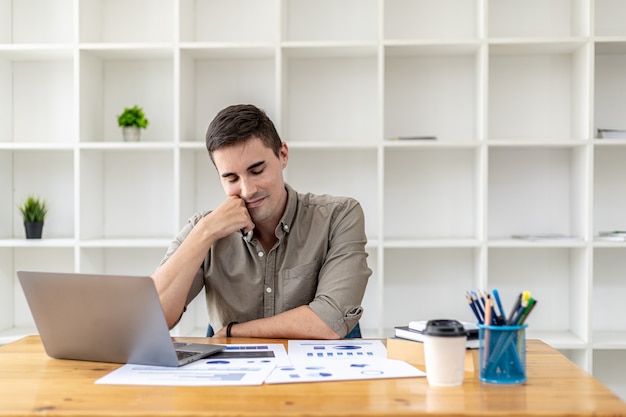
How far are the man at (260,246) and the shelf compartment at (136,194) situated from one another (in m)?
1.30

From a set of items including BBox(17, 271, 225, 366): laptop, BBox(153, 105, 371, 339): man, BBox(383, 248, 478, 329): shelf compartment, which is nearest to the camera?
BBox(17, 271, 225, 366): laptop

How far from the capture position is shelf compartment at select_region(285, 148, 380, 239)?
352cm

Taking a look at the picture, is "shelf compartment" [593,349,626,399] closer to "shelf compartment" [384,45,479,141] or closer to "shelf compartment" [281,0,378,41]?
"shelf compartment" [384,45,479,141]

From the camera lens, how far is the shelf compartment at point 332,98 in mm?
3520

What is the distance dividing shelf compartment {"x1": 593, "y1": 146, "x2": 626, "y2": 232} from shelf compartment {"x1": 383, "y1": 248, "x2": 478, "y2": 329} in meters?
0.66

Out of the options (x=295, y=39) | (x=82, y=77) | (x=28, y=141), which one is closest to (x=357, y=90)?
(x=295, y=39)

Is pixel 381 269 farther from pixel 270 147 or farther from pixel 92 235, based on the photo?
pixel 92 235

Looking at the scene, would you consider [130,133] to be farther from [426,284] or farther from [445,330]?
[445,330]

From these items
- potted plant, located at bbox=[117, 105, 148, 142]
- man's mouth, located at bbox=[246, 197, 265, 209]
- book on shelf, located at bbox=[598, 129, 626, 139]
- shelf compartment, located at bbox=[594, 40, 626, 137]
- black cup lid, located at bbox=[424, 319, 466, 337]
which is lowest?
black cup lid, located at bbox=[424, 319, 466, 337]

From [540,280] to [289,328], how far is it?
1960mm

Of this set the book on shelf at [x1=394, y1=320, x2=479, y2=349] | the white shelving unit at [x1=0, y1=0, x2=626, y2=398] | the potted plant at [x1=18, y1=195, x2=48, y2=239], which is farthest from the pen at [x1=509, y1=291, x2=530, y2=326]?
the potted plant at [x1=18, y1=195, x2=48, y2=239]

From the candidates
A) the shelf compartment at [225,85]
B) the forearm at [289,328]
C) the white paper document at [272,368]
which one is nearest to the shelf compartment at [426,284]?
the shelf compartment at [225,85]

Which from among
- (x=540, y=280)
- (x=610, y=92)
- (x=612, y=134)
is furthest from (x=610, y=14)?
(x=540, y=280)

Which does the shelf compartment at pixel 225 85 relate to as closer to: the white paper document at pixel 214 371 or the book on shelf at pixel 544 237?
the book on shelf at pixel 544 237
